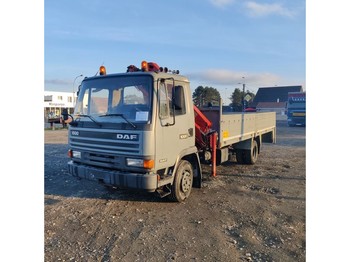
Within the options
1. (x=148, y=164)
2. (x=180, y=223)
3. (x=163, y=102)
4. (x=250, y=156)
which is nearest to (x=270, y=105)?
(x=250, y=156)

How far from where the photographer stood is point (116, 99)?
4.85 m

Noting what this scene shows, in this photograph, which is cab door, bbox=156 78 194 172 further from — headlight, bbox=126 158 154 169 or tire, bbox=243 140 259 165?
tire, bbox=243 140 259 165

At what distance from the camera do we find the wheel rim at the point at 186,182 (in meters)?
5.32

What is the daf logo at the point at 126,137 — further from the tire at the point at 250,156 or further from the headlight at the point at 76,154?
the tire at the point at 250,156

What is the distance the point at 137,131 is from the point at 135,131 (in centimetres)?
4

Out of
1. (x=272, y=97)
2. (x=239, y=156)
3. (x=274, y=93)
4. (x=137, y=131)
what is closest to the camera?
(x=137, y=131)

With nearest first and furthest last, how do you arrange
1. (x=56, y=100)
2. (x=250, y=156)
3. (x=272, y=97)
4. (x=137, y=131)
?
(x=137, y=131) < (x=250, y=156) < (x=56, y=100) < (x=272, y=97)

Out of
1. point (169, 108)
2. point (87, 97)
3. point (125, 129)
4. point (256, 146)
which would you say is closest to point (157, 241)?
point (125, 129)

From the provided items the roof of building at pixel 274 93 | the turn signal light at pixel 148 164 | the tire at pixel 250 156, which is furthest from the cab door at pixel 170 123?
the roof of building at pixel 274 93

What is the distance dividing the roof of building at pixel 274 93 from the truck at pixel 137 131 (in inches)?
2633

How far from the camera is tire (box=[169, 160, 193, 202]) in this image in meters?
5.14

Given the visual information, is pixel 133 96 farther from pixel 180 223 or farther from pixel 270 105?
pixel 270 105

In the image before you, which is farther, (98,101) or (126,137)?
(98,101)

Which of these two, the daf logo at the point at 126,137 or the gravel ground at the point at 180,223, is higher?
the daf logo at the point at 126,137
